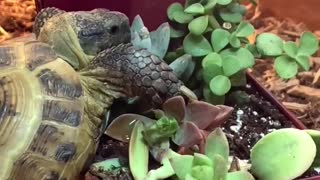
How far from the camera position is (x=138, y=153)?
3.11 ft

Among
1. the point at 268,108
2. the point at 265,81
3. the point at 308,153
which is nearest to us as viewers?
the point at 308,153

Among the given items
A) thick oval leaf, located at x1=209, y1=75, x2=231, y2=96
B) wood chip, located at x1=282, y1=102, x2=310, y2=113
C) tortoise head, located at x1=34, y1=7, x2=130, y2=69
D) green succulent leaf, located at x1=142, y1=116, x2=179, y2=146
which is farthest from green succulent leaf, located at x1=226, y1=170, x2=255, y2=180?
wood chip, located at x1=282, y1=102, x2=310, y2=113

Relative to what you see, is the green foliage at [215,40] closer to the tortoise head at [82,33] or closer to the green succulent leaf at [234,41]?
the green succulent leaf at [234,41]

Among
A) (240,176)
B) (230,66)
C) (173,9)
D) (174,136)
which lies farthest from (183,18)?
(240,176)

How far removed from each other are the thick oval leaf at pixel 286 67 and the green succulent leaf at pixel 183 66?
14 centimetres

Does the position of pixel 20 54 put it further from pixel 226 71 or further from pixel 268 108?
pixel 268 108

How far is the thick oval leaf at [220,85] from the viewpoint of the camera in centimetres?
105

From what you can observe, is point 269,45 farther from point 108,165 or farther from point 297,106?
point 108,165

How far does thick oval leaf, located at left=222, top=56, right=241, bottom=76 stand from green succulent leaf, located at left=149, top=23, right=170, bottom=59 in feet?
0.34

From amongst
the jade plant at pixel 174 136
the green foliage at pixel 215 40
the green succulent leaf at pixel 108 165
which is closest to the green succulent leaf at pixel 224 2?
the green foliage at pixel 215 40

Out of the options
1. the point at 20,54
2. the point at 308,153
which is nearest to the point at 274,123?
the point at 308,153

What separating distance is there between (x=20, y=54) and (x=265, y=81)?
23.1 inches

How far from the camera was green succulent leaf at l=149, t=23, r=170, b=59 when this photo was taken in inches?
43.3

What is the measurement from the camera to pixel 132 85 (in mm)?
1014
